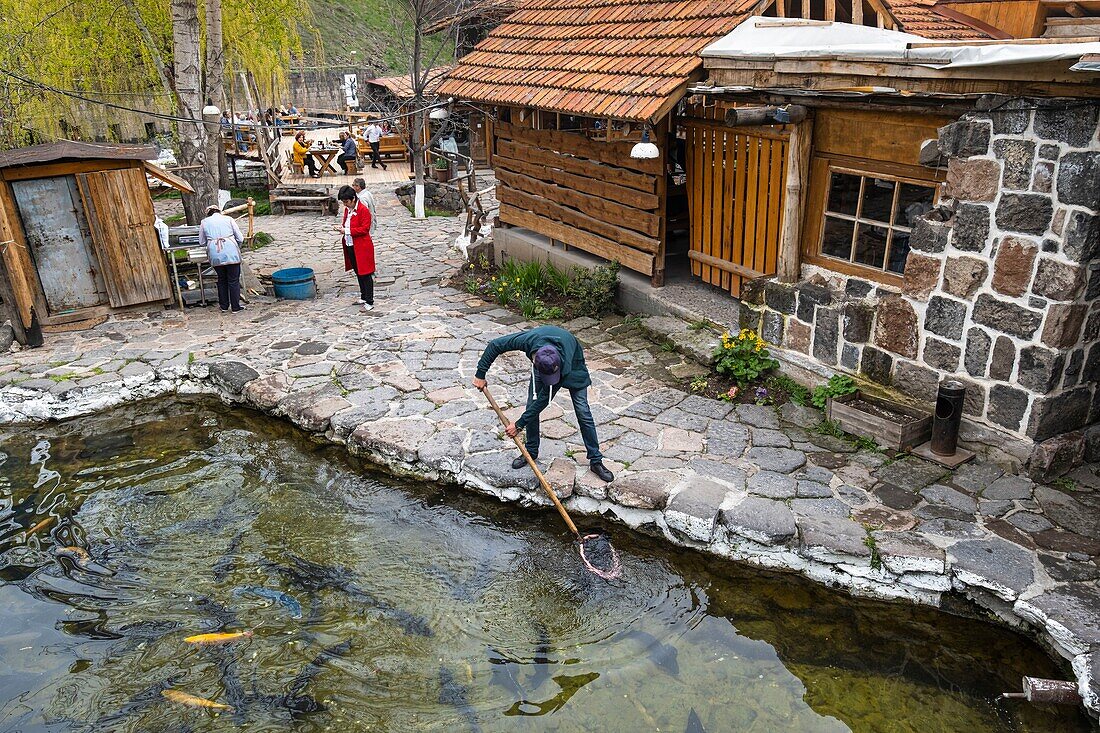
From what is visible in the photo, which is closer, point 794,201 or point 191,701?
point 191,701

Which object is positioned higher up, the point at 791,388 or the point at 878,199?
the point at 878,199

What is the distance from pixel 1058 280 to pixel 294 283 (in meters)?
10.7

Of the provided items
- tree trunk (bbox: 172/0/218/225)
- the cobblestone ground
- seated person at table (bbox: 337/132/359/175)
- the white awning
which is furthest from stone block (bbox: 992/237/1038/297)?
seated person at table (bbox: 337/132/359/175)

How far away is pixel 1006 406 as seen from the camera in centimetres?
666

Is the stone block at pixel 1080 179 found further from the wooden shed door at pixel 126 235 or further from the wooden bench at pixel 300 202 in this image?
the wooden bench at pixel 300 202

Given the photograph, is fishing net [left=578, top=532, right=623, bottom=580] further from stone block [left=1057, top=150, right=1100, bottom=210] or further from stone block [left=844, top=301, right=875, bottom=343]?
stone block [left=1057, top=150, right=1100, bottom=210]

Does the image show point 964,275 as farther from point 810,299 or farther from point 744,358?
point 744,358

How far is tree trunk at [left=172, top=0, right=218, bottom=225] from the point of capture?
41.5ft

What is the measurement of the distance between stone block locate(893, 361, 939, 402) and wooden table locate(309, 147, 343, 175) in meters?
23.3

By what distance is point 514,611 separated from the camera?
599 centimetres

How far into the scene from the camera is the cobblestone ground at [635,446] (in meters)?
5.81

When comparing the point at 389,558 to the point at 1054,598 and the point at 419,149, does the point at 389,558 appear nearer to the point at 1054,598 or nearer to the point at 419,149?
the point at 1054,598

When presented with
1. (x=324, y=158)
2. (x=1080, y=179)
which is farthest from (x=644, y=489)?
(x=324, y=158)

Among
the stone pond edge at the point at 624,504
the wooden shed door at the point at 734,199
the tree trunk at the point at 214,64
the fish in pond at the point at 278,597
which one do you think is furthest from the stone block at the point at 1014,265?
the tree trunk at the point at 214,64
